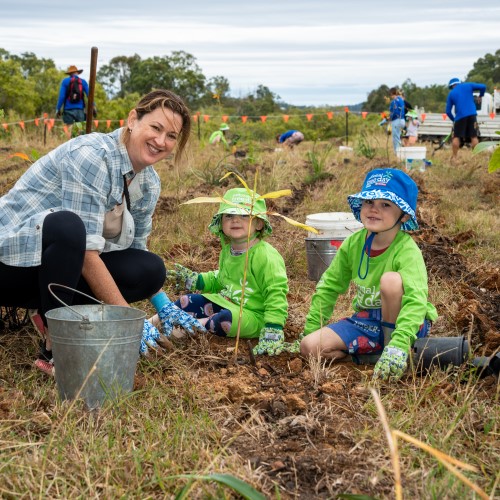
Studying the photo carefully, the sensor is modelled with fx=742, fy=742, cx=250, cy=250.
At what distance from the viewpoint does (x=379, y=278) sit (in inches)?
128

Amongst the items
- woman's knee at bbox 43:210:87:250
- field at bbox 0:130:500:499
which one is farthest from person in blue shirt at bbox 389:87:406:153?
woman's knee at bbox 43:210:87:250

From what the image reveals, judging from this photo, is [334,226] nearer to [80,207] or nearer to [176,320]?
[176,320]

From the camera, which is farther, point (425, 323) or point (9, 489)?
point (425, 323)

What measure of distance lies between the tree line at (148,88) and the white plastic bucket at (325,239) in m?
8.96

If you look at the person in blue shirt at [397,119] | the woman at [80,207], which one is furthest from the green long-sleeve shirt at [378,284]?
the person in blue shirt at [397,119]

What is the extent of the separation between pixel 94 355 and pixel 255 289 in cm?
132

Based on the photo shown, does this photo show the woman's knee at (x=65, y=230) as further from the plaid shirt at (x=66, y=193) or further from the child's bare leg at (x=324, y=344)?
the child's bare leg at (x=324, y=344)

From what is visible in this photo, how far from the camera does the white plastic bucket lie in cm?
451

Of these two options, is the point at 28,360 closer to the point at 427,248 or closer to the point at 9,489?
the point at 9,489

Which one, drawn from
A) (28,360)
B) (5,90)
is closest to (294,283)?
(28,360)

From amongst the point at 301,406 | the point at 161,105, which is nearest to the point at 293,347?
the point at 301,406

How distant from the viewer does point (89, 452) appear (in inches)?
84.8

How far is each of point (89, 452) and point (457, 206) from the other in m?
5.92

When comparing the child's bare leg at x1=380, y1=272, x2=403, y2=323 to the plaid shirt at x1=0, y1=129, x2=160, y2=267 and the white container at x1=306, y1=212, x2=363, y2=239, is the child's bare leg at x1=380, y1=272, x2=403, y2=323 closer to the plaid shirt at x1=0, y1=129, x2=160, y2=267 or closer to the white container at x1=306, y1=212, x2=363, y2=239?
the plaid shirt at x1=0, y1=129, x2=160, y2=267
